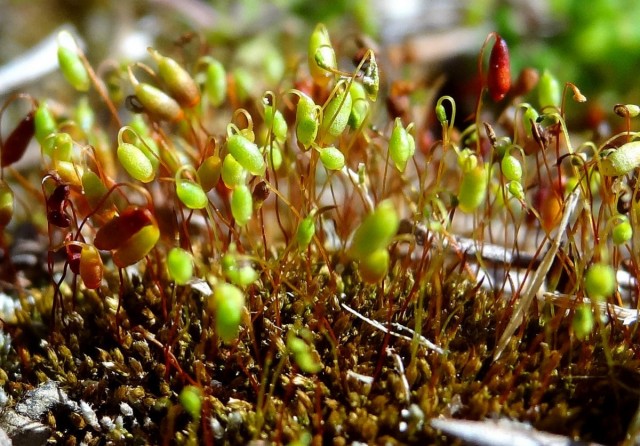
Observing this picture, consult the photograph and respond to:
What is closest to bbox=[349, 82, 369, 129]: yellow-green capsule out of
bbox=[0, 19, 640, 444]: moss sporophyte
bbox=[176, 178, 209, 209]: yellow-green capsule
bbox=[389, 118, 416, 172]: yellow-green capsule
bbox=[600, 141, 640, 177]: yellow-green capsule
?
bbox=[0, 19, 640, 444]: moss sporophyte

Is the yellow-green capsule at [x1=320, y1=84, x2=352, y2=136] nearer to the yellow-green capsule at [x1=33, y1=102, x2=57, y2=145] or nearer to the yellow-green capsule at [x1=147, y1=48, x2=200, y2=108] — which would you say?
→ the yellow-green capsule at [x1=147, y1=48, x2=200, y2=108]

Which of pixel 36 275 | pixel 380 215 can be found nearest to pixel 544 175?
pixel 380 215

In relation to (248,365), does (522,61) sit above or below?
above

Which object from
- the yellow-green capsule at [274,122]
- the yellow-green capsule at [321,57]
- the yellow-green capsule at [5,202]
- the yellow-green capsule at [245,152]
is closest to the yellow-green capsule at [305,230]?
the yellow-green capsule at [245,152]

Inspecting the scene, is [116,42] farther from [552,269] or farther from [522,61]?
[552,269]

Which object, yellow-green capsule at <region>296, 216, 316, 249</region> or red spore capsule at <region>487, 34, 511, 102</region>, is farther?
→ red spore capsule at <region>487, 34, 511, 102</region>

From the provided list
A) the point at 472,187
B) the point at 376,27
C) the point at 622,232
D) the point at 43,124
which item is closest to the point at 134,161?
the point at 43,124
